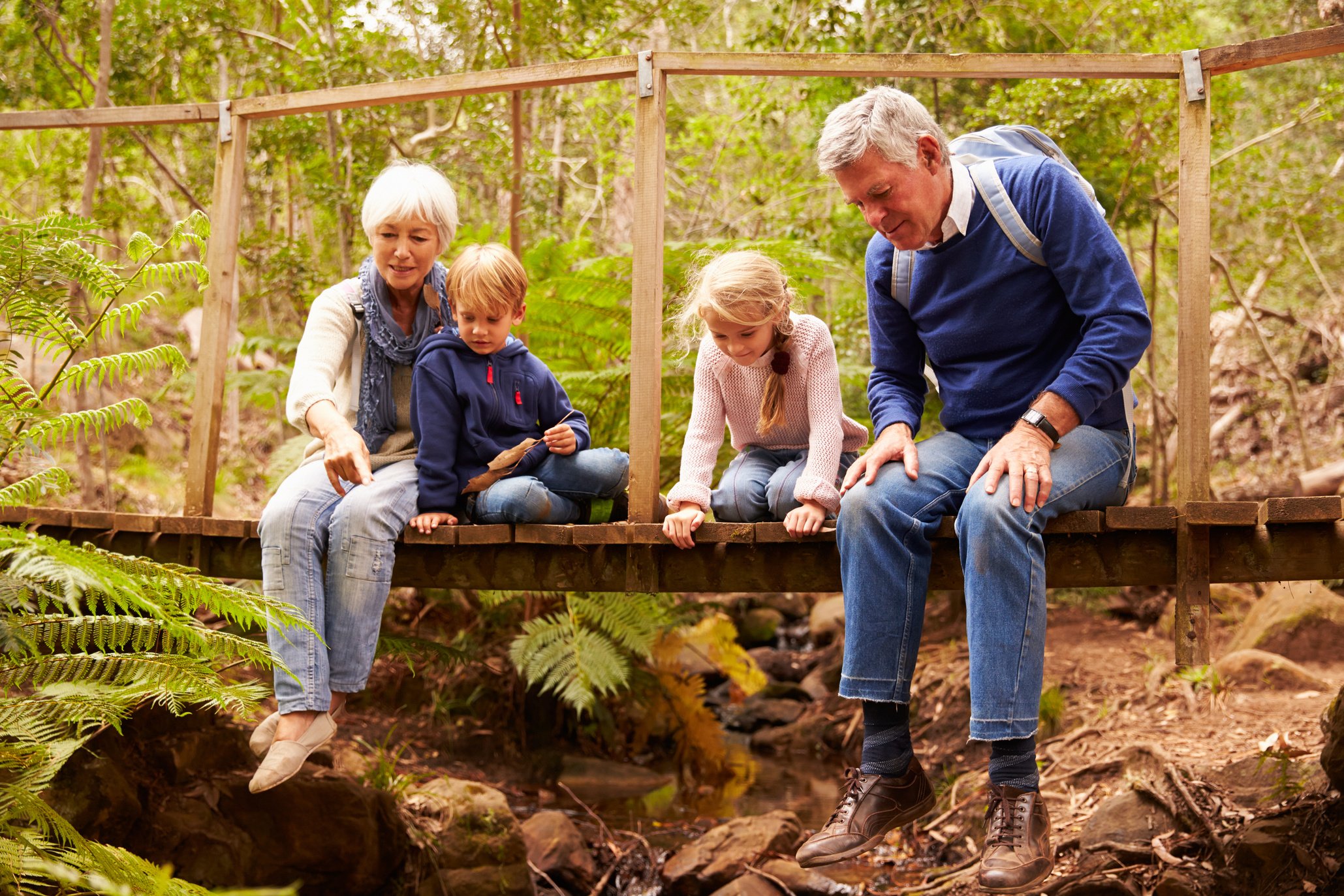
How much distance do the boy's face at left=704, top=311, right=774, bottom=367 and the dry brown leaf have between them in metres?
0.68

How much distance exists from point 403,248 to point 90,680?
1537 millimetres

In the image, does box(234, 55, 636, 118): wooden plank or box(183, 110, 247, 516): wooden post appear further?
box(183, 110, 247, 516): wooden post

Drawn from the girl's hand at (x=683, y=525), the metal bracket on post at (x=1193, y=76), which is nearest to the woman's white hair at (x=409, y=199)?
the girl's hand at (x=683, y=525)

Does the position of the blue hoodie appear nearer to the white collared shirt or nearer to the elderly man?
the elderly man

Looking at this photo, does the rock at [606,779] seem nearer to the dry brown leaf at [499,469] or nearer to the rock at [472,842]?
the rock at [472,842]

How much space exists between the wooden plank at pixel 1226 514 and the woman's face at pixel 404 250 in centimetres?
233

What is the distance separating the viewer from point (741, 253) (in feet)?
10.2

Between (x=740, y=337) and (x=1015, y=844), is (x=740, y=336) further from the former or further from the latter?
(x=1015, y=844)

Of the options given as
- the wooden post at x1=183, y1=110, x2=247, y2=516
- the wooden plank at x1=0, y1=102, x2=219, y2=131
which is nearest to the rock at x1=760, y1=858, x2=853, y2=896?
the wooden post at x1=183, y1=110, x2=247, y2=516

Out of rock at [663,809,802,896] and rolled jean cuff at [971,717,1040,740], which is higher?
rolled jean cuff at [971,717,1040,740]

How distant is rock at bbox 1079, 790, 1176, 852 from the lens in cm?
429

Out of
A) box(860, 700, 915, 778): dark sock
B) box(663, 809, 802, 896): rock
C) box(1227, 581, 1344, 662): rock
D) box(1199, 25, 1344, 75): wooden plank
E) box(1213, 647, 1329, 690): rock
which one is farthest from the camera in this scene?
box(1227, 581, 1344, 662): rock

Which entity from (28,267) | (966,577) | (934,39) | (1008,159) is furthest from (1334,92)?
(28,267)

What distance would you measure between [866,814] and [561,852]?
2.69m
